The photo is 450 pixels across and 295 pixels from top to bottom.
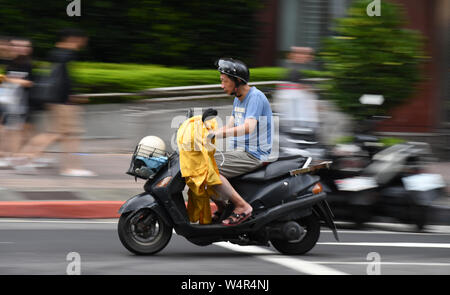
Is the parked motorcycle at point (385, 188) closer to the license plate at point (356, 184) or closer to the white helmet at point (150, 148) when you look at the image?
the license plate at point (356, 184)

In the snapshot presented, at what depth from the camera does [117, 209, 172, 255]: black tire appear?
23.9 ft

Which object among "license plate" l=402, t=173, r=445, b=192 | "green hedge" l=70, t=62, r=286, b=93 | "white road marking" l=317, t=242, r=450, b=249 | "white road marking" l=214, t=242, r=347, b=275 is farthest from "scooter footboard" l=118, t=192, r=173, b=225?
"green hedge" l=70, t=62, r=286, b=93

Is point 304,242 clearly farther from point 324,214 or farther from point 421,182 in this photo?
point 421,182

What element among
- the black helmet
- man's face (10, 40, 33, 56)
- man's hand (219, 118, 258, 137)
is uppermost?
man's face (10, 40, 33, 56)

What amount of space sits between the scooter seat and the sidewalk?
2.58 metres

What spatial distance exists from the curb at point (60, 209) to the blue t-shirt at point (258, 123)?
9.70 feet

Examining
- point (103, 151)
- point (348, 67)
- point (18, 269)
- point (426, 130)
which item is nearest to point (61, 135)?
point (103, 151)

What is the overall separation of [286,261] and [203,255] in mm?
740

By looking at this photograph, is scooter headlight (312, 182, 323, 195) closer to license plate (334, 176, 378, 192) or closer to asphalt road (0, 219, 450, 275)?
asphalt road (0, 219, 450, 275)

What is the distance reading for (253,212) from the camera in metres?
7.49

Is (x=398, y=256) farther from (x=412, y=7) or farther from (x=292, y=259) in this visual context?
(x=412, y=7)

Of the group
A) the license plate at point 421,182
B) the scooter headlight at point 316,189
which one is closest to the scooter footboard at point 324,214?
Result: the scooter headlight at point 316,189

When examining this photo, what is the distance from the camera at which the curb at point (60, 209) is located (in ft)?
31.6

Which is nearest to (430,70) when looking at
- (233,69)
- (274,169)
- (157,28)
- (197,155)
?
(157,28)
